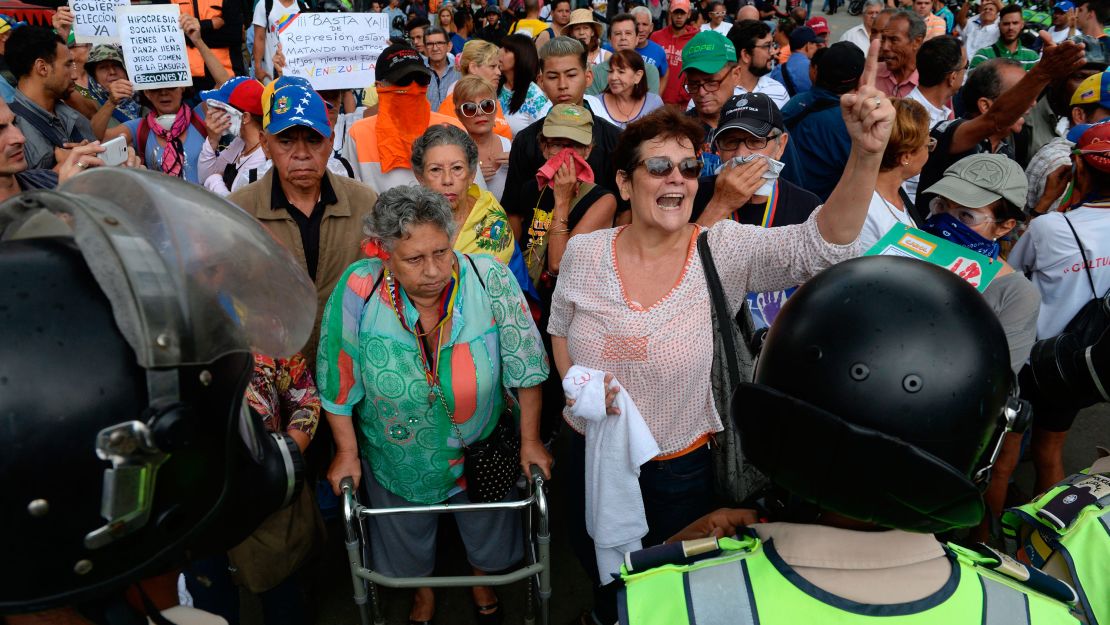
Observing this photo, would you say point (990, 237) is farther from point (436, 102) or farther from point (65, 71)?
point (65, 71)

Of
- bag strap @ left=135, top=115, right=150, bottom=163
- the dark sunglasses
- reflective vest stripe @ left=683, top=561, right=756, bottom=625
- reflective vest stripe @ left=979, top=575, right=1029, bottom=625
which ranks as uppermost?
the dark sunglasses

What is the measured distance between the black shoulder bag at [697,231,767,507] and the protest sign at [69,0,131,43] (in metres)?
4.84

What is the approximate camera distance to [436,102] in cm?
675

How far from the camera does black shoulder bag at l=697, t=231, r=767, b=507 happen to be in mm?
2652

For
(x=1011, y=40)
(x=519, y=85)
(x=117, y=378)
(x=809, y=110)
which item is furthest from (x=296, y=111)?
(x=1011, y=40)

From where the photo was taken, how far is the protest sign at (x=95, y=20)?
525cm

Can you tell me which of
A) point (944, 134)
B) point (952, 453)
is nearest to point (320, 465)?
point (952, 453)

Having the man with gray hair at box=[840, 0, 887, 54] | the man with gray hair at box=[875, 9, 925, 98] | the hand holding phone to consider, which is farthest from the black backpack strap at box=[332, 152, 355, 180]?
the man with gray hair at box=[840, 0, 887, 54]

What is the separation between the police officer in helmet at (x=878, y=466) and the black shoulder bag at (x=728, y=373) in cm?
123

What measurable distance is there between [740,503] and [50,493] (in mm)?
2194

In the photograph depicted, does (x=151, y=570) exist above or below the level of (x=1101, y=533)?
above

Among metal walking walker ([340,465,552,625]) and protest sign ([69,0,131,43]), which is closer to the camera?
metal walking walker ([340,465,552,625])

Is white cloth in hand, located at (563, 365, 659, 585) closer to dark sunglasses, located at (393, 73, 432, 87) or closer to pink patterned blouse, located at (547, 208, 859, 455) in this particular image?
pink patterned blouse, located at (547, 208, 859, 455)

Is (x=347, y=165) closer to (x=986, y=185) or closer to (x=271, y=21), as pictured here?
(x=986, y=185)
